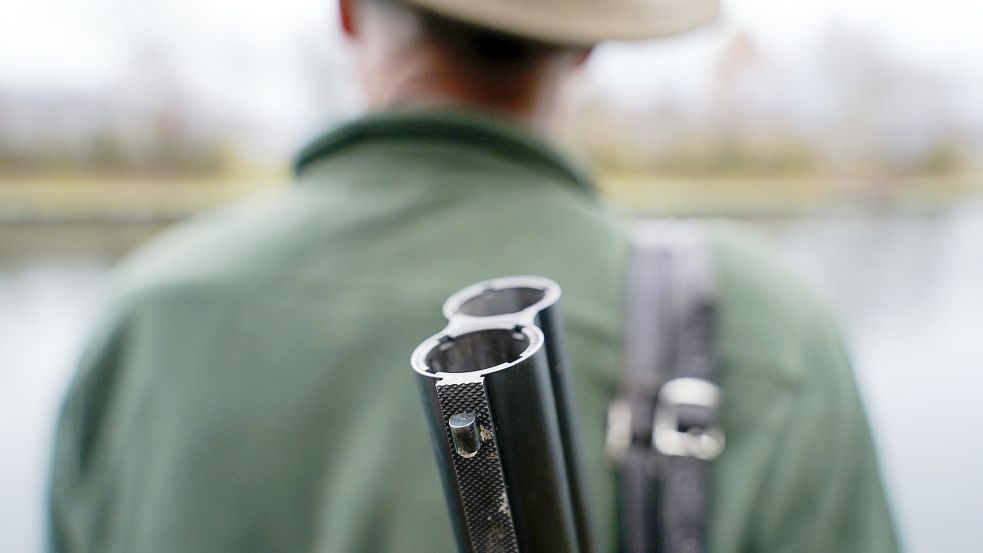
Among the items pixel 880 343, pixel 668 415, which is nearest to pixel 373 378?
pixel 668 415

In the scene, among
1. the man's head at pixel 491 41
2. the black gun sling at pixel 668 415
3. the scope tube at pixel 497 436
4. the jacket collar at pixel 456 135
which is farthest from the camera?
the jacket collar at pixel 456 135

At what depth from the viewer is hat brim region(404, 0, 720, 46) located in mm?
1060

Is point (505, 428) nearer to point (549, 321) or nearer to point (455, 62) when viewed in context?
point (549, 321)

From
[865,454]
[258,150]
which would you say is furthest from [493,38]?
[258,150]

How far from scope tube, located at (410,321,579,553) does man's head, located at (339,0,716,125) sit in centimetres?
62

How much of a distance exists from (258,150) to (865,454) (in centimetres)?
1679

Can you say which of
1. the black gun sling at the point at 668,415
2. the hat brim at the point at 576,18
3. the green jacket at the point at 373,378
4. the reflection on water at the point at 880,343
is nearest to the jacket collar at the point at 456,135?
the green jacket at the point at 373,378

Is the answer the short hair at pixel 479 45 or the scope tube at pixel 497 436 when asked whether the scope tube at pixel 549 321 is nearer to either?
the scope tube at pixel 497 436

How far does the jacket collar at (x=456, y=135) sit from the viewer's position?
122 cm

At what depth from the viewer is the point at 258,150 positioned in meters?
16.4

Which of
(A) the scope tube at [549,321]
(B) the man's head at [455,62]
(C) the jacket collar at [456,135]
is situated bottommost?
(A) the scope tube at [549,321]

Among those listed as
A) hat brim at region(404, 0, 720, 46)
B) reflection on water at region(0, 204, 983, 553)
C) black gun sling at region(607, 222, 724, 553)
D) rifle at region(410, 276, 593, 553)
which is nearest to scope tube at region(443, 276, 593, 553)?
rifle at region(410, 276, 593, 553)

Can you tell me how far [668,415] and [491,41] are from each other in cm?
66

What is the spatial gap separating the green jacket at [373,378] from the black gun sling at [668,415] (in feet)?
0.11
